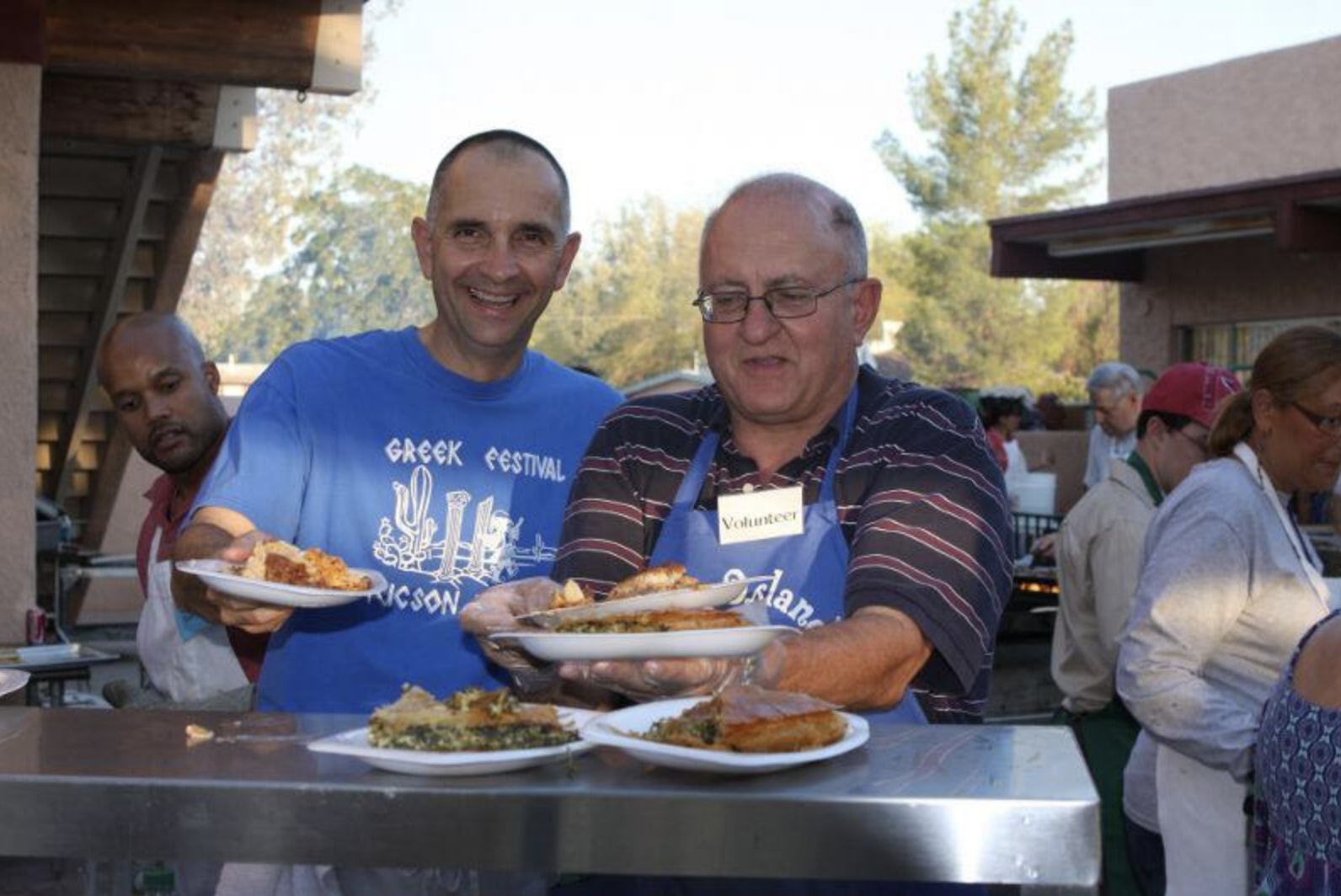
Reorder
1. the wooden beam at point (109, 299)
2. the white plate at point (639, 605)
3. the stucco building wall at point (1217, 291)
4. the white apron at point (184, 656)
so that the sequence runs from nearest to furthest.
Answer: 1. the white plate at point (639, 605)
2. the white apron at point (184, 656)
3. the wooden beam at point (109, 299)
4. the stucco building wall at point (1217, 291)

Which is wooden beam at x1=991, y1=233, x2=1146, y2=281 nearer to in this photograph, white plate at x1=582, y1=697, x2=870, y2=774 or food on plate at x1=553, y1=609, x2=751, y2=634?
food on plate at x1=553, y1=609, x2=751, y2=634

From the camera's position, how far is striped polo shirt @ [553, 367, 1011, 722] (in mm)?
2549

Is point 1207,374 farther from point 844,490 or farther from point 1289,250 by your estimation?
point 1289,250

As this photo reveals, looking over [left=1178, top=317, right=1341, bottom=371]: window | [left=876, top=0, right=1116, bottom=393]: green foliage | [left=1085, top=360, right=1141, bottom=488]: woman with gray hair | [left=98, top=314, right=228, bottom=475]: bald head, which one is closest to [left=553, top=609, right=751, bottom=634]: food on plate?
[left=98, top=314, right=228, bottom=475]: bald head

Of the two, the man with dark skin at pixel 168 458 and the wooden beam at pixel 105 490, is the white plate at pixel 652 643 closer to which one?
the man with dark skin at pixel 168 458

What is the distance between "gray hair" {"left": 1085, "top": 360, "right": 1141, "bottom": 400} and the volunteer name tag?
24.0 ft

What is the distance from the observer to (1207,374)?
5121mm

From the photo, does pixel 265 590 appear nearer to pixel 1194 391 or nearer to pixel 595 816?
pixel 595 816

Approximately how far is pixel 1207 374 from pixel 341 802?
150 inches

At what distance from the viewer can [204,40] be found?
7.27m

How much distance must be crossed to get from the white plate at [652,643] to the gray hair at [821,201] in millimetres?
848

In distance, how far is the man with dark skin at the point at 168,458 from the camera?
417 cm

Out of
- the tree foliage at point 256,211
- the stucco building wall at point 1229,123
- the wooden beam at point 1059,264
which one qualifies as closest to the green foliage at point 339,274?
the tree foliage at point 256,211

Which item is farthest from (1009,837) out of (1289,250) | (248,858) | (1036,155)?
(1036,155)
